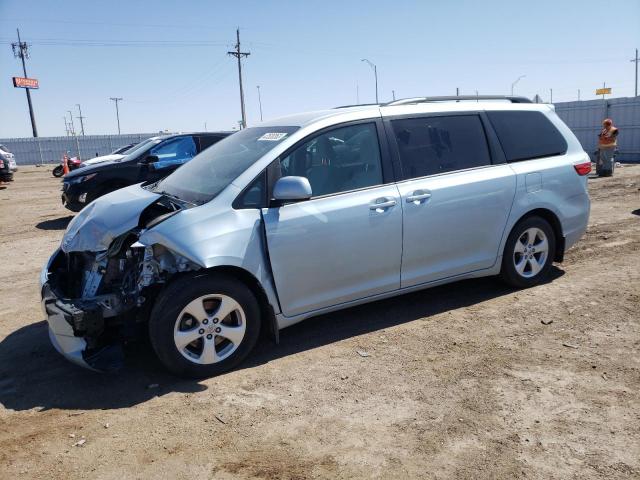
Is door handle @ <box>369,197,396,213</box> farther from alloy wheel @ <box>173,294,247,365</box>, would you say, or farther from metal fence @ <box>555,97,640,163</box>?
metal fence @ <box>555,97,640,163</box>

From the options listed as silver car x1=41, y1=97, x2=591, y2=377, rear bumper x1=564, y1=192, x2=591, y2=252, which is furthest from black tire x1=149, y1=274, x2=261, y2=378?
rear bumper x1=564, y1=192, x2=591, y2=252

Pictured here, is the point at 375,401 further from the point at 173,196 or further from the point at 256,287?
the point at 173,196

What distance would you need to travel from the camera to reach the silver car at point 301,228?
12.3 ft

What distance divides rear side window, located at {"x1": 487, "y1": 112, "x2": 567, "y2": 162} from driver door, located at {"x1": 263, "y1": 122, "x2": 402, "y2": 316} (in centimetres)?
148

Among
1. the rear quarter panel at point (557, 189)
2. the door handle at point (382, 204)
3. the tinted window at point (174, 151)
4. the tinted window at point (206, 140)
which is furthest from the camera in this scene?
the tinted window at point (206, 140)

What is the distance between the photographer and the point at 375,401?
3.47m

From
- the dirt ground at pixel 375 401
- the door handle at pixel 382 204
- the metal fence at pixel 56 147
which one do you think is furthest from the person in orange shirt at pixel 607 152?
the metal fence at pixel 56 147

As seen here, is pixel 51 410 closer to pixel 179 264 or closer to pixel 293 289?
pixel 179 264

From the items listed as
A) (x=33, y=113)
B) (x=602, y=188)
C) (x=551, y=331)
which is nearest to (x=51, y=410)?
(x=551, y=331)

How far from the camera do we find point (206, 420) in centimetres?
334

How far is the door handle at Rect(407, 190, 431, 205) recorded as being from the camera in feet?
14.7

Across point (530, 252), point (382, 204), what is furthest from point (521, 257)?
point (382, 204)

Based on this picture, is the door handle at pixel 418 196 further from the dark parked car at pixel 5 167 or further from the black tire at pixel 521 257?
the dark parked car at pixel 5 167

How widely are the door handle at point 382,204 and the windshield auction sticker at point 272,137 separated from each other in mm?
919
